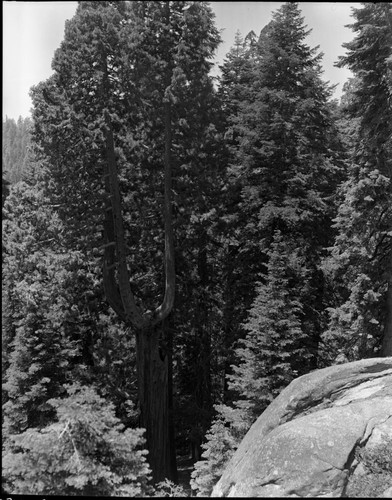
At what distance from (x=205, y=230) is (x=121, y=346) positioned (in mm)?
5015

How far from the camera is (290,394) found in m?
10.2

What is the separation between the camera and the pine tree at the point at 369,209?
12820mm

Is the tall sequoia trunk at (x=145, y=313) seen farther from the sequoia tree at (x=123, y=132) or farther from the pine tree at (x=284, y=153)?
the pine tree at (x=284, y=153)

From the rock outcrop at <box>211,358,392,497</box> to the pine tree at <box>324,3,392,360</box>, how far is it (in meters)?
2.06

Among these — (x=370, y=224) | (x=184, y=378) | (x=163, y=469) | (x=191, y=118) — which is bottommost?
(x=163, y=469)

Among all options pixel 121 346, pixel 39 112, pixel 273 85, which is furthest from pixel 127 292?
pixel 273 85

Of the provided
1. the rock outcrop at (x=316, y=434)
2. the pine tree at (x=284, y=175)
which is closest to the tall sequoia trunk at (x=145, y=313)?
the pine tree at (x=284, y=175)

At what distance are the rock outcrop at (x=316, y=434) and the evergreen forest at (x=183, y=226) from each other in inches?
54.0

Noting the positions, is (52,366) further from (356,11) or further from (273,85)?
(356,11)

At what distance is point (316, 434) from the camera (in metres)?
8.60

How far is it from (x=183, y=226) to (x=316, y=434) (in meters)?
8.76

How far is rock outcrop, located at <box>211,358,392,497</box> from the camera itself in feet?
25.9

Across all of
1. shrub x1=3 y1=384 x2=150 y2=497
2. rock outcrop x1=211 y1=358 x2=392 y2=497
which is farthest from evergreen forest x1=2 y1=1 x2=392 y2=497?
shrub x1=3 y1=384 x2=150 y2=497

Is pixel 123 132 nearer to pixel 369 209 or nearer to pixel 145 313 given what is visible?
pixel 145 313
